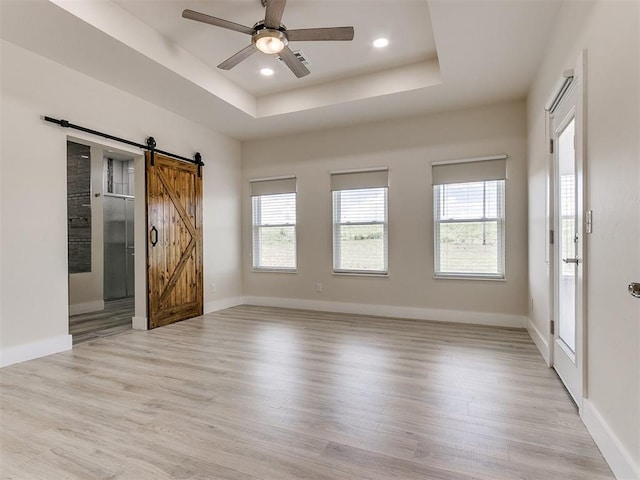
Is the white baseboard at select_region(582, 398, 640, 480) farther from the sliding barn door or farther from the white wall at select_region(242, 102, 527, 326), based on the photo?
the sliding barn door

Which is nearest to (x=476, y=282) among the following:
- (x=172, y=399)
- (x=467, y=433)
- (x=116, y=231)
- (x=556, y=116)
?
(x=556, y=116)

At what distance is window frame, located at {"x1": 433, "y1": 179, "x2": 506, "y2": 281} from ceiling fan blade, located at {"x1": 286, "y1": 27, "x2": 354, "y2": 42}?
2592 millimetres

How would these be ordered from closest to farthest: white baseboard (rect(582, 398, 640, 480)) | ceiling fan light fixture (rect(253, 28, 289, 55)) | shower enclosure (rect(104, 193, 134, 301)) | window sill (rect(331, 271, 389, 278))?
1. white baseboard (rect(582, 398, 640, 480))
2. ceiling fan light fixture (rect(253, 28, 289, 55))
3. window sill (rect(331, 271, 389, 278))
4. shower enclosure (rect(104, 193, 134, 301))

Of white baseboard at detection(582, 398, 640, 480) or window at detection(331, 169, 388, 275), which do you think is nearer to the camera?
white baseboard at detection(582, 398, 640, 480)

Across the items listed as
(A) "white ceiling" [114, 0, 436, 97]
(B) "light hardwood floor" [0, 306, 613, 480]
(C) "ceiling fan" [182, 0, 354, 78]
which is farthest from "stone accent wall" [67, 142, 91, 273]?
(C) "ceiling fan" [182, 0, 354, 78]

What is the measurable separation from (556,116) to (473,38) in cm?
99

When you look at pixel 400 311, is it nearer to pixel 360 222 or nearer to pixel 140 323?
pixel 360 222

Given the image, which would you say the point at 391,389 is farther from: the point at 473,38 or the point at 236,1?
the point at 236,1

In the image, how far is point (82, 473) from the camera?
164cm

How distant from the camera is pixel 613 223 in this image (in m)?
1.70

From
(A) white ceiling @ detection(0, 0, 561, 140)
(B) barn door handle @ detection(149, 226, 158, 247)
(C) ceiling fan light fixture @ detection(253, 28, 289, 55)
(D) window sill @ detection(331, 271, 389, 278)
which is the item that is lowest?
(D) window sill @ detection(331, 271, 389, 278)

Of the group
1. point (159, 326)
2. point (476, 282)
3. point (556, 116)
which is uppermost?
point (556, 116)

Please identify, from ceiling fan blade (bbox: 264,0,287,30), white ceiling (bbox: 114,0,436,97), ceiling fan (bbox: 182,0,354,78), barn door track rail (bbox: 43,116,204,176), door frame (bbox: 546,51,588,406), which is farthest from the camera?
barn door track rail (bbox: 43,116,204,176)

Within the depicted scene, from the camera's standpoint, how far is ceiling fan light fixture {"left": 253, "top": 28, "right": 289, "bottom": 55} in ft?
9.30
